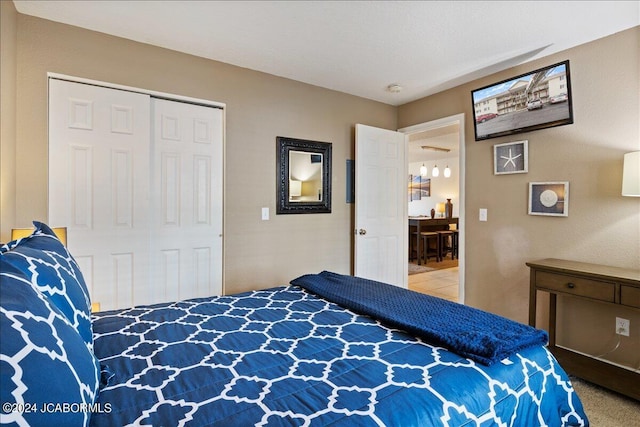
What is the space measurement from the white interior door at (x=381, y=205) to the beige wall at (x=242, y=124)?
0.21 meters

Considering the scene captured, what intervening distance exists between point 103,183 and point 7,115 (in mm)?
665

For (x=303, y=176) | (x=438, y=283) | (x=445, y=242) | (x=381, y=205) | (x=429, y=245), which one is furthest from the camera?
(x=445, y=242)

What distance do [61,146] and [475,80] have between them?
361 cm

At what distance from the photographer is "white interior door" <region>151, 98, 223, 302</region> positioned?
2793 millimetres

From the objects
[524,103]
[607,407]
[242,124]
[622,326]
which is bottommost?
[607,407]

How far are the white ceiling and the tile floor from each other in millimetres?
2893

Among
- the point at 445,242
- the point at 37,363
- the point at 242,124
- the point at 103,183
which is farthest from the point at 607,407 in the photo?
the point at 445,242

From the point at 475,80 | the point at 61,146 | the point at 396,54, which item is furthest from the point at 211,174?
the point at 475,80

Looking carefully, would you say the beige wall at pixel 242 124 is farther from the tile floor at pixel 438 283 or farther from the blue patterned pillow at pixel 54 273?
the tile floor at pixel 438 283

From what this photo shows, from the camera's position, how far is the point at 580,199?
8.66 ft

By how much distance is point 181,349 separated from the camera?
50.7 inches

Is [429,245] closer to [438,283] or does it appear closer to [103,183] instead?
[438,283]

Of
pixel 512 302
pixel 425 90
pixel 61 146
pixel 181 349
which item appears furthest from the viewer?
pixel 425 90

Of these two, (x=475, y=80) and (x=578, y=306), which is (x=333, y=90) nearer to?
(x=475, y=80)
